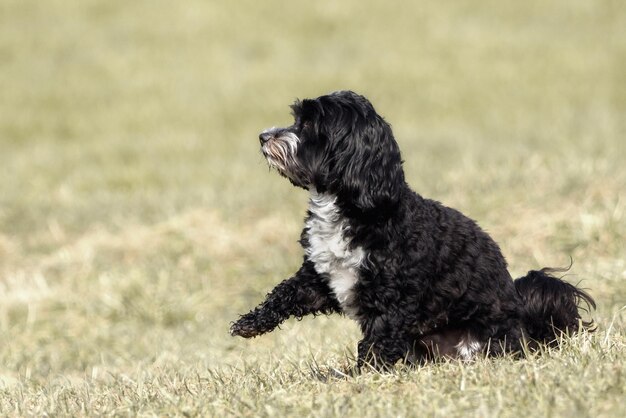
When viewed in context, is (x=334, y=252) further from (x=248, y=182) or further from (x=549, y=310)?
(x=248, y=182)

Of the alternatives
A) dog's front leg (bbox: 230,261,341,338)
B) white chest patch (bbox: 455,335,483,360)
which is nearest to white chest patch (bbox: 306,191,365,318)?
dog's front leg (bbox: 230,261,341,338)

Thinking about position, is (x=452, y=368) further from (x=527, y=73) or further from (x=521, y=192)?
(x=527, y=73)

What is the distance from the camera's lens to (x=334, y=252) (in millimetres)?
4980

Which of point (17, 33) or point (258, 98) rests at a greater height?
point (17, 33)

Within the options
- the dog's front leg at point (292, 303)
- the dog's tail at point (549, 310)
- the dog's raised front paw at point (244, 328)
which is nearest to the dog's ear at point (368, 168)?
the dog's front leg at point (292, 303)

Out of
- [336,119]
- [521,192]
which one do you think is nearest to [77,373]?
[336,119]

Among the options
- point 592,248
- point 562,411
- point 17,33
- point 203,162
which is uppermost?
point 17,33

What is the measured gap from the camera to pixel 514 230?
32.1ft

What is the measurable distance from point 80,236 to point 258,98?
7.73 metres

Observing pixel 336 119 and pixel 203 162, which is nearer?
pixel 336 119

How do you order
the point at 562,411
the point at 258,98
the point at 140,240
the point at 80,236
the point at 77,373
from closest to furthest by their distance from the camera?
the point at 562,411, the point at 77,373, the point at 140,240, the point at 80,236, the point at 258,98

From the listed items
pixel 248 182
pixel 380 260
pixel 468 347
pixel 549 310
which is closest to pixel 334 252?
pixel 380 260

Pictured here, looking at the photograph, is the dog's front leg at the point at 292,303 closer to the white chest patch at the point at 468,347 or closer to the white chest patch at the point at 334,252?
the white chest patch at the point at 334,252

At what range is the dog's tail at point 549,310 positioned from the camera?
216 inches
